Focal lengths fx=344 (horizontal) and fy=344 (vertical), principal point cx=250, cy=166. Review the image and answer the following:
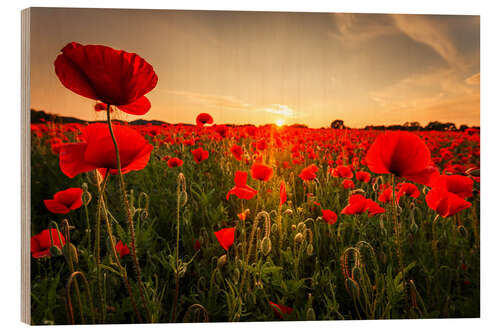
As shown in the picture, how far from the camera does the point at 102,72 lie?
1.33 meters

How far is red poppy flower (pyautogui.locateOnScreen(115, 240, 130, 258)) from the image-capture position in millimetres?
1918

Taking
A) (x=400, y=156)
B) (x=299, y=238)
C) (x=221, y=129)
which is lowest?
(x=299, y=238)

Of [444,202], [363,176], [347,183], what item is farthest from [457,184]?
[347,183]

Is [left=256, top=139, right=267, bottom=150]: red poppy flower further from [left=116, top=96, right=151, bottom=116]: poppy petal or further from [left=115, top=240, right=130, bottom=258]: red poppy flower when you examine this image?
[left=115, top=240, right=130, bottom=258]: red poppy flower

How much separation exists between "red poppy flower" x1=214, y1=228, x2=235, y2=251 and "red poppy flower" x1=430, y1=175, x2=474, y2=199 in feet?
4.37

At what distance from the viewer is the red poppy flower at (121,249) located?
6.29 feet

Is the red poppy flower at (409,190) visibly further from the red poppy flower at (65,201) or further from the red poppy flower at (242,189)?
the red poppy flower at (65,201)

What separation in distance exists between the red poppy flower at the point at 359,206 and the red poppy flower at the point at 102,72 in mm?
1327

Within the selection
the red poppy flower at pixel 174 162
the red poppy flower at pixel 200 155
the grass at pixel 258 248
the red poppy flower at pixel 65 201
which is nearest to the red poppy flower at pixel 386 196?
the grass at pixel 258 248

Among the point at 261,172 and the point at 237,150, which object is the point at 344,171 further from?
the point at 237,150

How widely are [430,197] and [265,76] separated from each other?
1.27 metres

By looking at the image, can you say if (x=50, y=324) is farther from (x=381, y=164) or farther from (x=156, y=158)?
(x=381, y=164)

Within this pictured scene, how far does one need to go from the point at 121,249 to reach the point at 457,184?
2.10 metres

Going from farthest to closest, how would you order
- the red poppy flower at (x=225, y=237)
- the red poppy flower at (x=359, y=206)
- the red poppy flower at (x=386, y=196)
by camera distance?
the red poppy flower at (x=386, y=196) → the red poppy flower at (x=359, y=206) → the red poppy flower at (x=225, y=237)
